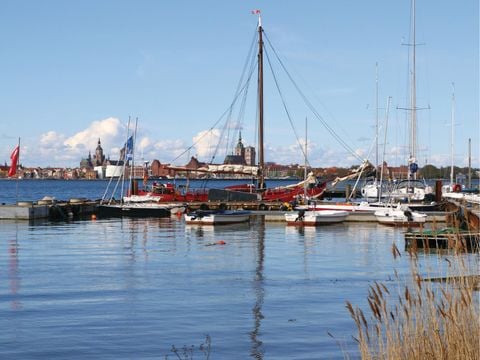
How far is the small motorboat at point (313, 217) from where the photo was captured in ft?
186

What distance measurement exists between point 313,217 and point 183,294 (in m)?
34.3

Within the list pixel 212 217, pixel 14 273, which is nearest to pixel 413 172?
pixel 212 217

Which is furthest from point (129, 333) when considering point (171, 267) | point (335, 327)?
point (171, 267)

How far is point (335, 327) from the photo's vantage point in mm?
18438

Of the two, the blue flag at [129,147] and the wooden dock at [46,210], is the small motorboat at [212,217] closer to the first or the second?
the wooden dock at [46,210]

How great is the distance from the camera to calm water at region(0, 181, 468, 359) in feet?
55.2

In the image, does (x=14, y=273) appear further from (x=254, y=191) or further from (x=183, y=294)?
(x=254, y=191)

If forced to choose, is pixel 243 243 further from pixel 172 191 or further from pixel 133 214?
pixel 172 191

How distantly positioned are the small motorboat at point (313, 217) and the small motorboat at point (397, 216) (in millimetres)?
3074

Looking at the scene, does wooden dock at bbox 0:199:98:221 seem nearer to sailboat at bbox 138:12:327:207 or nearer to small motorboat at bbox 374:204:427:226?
sailboat at bbox 138:12:327:207

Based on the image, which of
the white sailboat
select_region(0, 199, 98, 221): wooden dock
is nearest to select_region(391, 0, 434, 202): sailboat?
the white sailboat

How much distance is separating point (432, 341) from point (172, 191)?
70305mm

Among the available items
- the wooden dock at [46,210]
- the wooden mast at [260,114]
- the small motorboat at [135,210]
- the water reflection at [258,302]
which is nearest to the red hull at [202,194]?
the wooden mast at [260,114]

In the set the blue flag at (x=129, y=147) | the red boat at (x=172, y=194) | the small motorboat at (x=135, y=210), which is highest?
the blue flag at (x=129, y=147)
